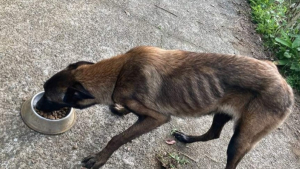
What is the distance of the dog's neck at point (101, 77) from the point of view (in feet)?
11.7

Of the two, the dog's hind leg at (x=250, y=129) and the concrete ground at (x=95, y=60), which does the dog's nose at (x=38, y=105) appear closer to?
the concrete ground at (x=95, y=60)

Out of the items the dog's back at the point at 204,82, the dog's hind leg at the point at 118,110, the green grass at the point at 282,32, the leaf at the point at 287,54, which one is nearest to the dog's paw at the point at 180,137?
the dog's hind leg at the point at 118,110

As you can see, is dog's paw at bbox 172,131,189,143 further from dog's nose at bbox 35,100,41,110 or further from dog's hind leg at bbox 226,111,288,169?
dog's nose at bbox 35,100,41,110

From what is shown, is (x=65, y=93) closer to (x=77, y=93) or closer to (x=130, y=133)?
(x=77, y=93)

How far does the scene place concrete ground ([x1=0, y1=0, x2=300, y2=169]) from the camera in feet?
12.6

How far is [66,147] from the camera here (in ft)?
12.7

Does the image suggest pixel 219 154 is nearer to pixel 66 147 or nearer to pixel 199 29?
pixel 66 147

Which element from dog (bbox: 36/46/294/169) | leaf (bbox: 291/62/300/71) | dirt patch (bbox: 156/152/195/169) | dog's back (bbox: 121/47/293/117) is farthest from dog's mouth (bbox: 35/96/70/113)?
leaf (bbox: 291/62/300/71)

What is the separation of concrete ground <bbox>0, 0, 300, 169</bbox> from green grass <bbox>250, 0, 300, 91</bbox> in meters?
0.51

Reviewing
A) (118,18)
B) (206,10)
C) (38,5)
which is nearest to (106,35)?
(118,18)

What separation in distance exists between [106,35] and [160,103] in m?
2.11

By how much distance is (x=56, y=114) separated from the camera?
3.97 metres

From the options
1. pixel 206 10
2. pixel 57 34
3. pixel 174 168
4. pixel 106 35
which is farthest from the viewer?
pixel 206 10

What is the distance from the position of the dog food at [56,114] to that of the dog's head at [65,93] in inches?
5.8
